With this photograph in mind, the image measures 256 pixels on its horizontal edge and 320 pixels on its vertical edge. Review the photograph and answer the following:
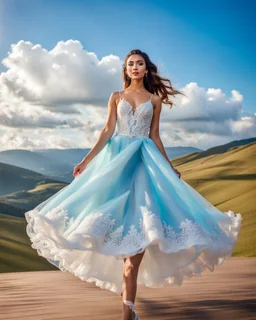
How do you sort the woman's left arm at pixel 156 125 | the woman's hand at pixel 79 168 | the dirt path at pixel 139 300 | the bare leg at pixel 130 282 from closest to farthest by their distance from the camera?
the bare leg at pixel 130 282 < the dirt path at pixel 139 300 < the woman's hand at pixel 79 168 < the woman's left arm at pixel 156 125

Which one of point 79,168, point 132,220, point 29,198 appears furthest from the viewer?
point 29,198

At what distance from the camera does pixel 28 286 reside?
21.6 ft

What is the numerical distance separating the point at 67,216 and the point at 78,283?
2.92 meters

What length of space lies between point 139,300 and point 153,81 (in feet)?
8.55

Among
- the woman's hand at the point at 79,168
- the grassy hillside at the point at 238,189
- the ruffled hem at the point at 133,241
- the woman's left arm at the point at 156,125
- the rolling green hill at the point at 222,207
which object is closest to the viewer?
the ruffled hem at the point at 133,241

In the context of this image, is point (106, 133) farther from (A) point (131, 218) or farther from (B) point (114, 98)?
(A) point (131, 218)

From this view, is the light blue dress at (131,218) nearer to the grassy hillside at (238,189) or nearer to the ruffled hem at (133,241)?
the ruffled hem at (133,241)

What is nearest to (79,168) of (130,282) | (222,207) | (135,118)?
(135,118)

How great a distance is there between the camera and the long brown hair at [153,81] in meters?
5.25

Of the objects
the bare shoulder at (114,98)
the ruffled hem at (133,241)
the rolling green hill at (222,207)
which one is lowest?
the rolling green hill at (222,207)

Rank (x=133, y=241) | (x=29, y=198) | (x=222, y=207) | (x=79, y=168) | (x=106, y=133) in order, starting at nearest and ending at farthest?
(x=133, y=241) → (x=79, y=168) → (x=106, y=133) → (x=222, y=207) → (x=29, y=198)

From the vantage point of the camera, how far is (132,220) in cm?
400

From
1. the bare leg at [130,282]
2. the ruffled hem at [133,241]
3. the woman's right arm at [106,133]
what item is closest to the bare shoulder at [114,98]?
the woman's right arm at [106,133]

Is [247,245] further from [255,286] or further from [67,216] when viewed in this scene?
[67,216]
